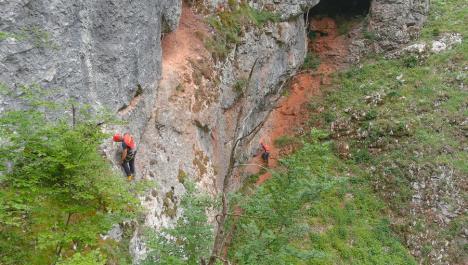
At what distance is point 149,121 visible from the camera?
47.7 feet

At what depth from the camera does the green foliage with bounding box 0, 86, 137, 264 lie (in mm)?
6477

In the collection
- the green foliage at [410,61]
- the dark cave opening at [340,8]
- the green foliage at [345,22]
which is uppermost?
the dark cave opening at [340,8]

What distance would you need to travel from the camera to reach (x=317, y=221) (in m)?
18.5

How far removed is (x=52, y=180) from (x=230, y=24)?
14751 millimetres

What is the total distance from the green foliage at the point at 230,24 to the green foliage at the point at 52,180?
12290 millimetres

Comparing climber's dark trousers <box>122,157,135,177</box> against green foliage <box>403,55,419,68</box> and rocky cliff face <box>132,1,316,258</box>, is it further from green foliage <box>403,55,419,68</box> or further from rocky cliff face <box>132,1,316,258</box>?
green foliage <box>403,55,419,68</box>

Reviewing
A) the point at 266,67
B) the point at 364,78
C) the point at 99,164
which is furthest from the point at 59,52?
the point at 364,78

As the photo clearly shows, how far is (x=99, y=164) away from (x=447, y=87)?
20836 millimetres

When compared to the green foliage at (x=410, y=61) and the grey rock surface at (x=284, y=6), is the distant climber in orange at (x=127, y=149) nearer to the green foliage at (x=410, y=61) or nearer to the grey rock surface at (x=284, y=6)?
the grey rock surface at (x=284, y=6)

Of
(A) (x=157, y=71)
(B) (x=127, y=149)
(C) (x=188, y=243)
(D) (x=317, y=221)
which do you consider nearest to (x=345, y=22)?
(D) (x=317, y=221)

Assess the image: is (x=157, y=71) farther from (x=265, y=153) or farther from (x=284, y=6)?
(x=284, y=6)

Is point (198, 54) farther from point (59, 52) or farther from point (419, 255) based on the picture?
point (419, 255)

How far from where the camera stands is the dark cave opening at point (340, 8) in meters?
29.2

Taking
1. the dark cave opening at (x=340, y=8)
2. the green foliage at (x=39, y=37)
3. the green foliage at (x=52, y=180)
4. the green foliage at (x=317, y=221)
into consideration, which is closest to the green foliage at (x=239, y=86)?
the green foliage at (x=317, y=221)
